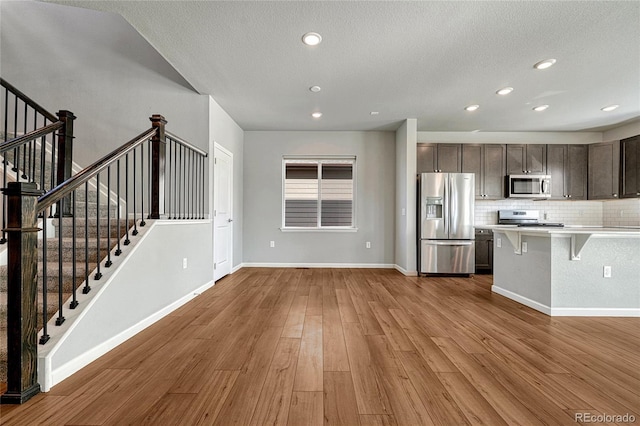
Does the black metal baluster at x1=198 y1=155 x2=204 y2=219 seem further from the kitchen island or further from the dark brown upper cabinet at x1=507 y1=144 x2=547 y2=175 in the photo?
the dark brown upper cabinet at x1=507 y1=144 x2=547 y2=175

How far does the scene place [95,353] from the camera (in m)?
1.93

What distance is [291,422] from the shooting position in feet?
4.40

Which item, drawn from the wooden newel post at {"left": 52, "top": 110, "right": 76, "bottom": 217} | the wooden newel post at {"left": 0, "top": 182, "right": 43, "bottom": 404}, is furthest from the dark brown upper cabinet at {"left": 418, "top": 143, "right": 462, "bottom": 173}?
the wooden newel post at {"left": 0, "top": 182, "right": 43, "bottom": 404}

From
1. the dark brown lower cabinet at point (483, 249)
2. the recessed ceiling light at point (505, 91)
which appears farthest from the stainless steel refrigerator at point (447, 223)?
the recessed ceiling light at point (505, 91)

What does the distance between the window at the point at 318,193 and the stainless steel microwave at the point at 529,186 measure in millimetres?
2842

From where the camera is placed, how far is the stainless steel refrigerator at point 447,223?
15.9ft

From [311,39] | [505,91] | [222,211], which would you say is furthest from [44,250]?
[505,91]

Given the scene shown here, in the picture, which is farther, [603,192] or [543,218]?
[543,218]

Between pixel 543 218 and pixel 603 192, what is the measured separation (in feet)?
3.13

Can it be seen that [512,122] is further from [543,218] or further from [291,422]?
[291,422]

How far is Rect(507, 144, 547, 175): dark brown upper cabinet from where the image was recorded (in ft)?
17.3

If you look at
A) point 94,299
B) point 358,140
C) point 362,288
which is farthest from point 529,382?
point 358,140

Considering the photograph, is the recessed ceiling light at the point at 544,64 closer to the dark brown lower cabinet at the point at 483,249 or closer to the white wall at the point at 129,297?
the dark brown lower cabinet at the point at 483,249
